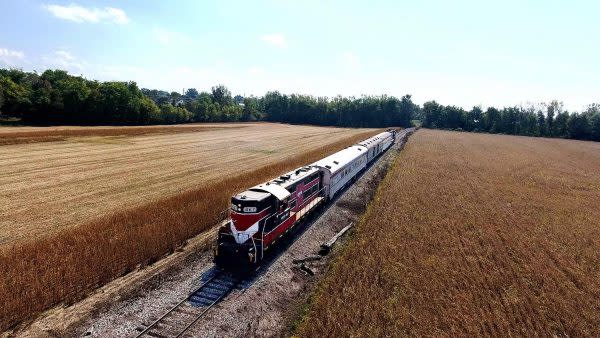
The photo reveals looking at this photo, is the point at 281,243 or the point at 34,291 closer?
the point at 34,291

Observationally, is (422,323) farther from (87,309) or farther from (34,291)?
(34,291)

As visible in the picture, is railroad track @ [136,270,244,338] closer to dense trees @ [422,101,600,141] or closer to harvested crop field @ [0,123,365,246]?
harvested crop field @ [0,123,365,246]

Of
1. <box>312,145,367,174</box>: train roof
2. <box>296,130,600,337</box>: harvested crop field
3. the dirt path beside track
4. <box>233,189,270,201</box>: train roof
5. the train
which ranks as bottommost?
the dirt path beside track

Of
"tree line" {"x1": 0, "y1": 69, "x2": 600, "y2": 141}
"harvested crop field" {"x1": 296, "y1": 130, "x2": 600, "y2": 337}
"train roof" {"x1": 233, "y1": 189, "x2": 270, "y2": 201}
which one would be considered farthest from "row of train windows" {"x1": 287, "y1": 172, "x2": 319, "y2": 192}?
"tree line" {"x1": 0, "y1": 69, "x2": 600, "y2": 141}

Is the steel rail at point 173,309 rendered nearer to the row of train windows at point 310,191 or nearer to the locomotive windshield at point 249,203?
the locomotive windshield at point 249,203

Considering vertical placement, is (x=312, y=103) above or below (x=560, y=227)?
above

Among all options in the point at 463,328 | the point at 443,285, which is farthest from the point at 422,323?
the point at 443,285


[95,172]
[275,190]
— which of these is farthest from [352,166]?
[95,172]

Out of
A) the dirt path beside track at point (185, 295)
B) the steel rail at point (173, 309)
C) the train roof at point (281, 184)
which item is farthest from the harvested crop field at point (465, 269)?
the steel rail at point (173, 309)
